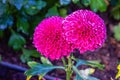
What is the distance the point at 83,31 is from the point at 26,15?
122 cm

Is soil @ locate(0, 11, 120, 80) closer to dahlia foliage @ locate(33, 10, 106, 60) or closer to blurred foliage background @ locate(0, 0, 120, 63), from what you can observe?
blurred foliage background @ locate(0, 0, 120, 63)

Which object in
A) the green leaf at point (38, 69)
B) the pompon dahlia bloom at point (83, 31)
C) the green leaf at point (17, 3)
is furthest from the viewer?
the green leaf at point (17, 3)

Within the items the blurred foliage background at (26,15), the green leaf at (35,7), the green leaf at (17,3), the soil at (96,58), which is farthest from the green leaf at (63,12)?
the green leaf at (17,3)

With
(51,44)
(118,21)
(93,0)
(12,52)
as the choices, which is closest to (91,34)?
(51,44)

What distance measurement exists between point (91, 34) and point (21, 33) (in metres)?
1.42

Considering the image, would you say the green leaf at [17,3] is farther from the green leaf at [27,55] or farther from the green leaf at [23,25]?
the green leaf at [27,55]

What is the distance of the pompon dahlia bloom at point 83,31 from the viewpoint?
61.2 inches

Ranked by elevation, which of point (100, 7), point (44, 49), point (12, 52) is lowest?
point (44, 49)

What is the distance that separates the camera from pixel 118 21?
3.24 metres

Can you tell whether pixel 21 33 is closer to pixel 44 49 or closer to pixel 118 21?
pixel 118 21

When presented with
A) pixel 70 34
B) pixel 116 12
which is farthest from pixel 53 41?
pixel 116 12

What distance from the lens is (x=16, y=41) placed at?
274cm

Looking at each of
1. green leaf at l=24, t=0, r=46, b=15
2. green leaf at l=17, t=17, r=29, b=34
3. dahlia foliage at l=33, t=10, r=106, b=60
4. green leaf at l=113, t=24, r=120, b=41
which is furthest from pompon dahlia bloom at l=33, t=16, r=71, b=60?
green leaf at l=113, t=24, r=120, b=41

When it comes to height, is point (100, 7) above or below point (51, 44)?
above
